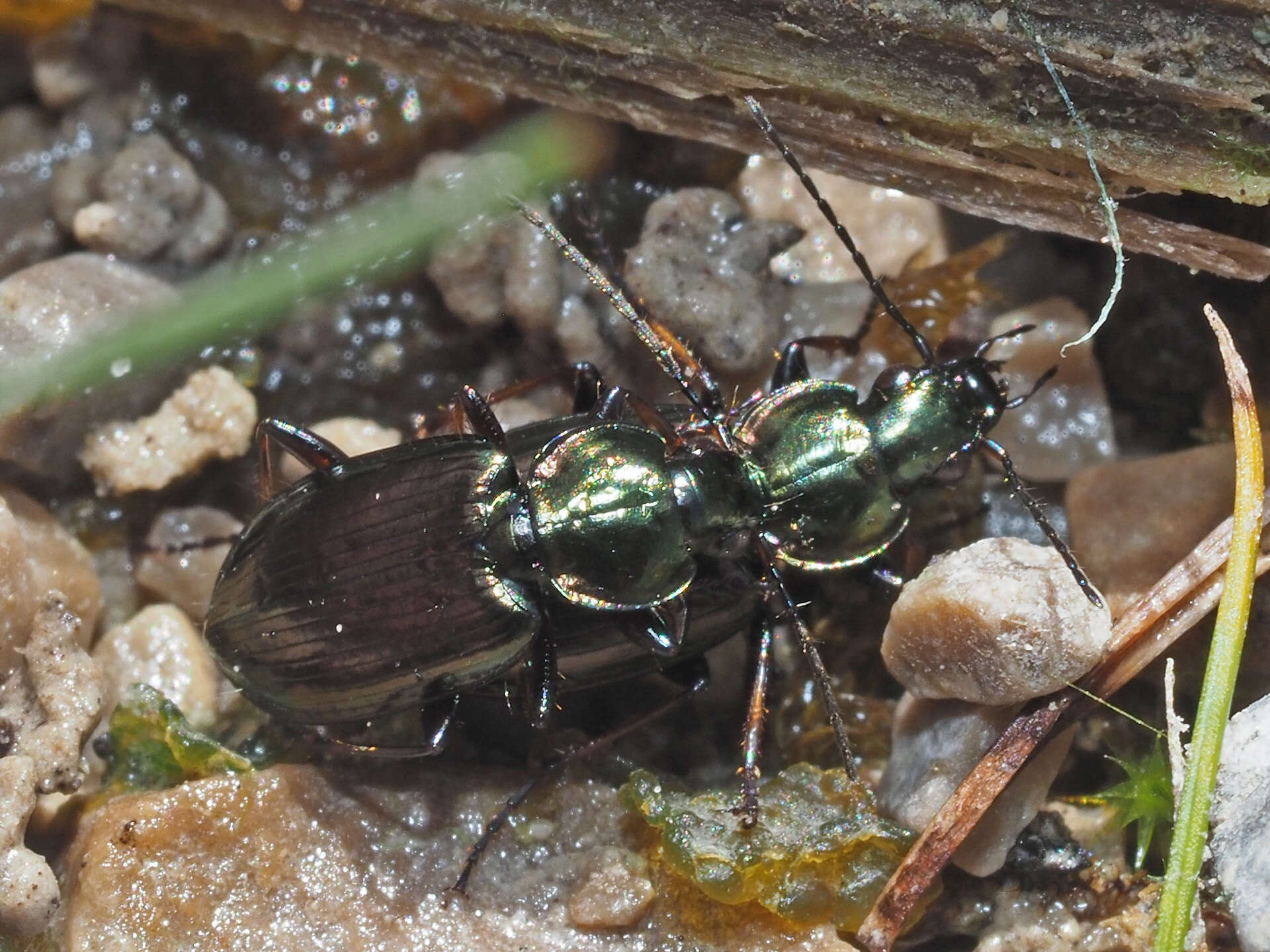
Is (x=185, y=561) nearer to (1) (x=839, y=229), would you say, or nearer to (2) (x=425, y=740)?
(2) (x=425, y=740)

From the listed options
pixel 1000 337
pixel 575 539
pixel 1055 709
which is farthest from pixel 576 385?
pixel 1055 709

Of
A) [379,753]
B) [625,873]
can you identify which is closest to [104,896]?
[379,753]

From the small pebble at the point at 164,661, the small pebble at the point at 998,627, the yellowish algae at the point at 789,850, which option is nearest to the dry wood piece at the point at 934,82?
the small pebble at the point at 998,627

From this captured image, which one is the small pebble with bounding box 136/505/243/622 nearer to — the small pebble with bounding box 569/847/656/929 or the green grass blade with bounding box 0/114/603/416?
the green grass blade with bounding box 0/114/603/416

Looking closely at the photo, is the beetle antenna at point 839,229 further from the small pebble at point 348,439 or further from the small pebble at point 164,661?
the small pebble at point 164,661

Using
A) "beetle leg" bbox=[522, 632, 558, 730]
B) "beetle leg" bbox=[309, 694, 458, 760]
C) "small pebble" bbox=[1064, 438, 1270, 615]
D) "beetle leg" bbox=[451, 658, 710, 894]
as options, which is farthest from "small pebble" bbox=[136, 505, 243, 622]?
"small pebble" bbox=[1064, 438, 1270, 615]

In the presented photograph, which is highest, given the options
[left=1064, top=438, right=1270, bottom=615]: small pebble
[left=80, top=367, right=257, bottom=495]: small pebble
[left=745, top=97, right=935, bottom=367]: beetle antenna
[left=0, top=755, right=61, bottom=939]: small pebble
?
[left=745, top=97, right=935, bottom=367]: beetle antenna

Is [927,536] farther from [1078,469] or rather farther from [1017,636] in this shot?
[1017,636]
